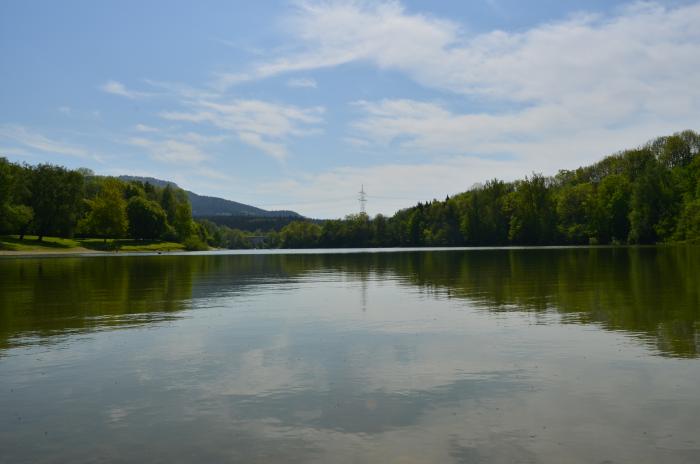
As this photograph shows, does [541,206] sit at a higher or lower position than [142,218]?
higher

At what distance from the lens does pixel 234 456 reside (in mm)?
8719

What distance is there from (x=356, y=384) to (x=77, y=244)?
142m

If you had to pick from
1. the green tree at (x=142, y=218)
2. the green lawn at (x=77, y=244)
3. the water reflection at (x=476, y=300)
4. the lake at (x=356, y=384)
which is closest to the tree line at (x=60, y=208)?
the green tree at (x=142, y=218)

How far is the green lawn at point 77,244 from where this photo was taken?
122312 mm

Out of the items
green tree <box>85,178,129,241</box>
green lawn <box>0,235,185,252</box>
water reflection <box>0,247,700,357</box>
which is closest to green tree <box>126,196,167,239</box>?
green lawn <box>0,235,185,252</box>

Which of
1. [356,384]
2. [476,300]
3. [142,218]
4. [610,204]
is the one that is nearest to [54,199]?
[142,218]

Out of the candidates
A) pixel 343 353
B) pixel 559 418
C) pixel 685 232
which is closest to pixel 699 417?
pixel 559 418

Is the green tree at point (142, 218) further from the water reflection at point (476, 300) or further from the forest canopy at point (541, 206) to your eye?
the water reflection at point (476, 300)

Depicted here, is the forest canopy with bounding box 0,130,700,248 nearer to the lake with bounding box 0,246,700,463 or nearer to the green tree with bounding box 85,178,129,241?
the green tree with bounding box 85,178,129,241

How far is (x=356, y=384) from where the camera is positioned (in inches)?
500

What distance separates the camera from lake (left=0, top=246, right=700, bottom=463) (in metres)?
9.09

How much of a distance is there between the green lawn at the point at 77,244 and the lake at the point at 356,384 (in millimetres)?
108970

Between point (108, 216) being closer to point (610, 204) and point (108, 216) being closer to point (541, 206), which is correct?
point (541, 206)

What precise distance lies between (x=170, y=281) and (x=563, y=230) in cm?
14952
